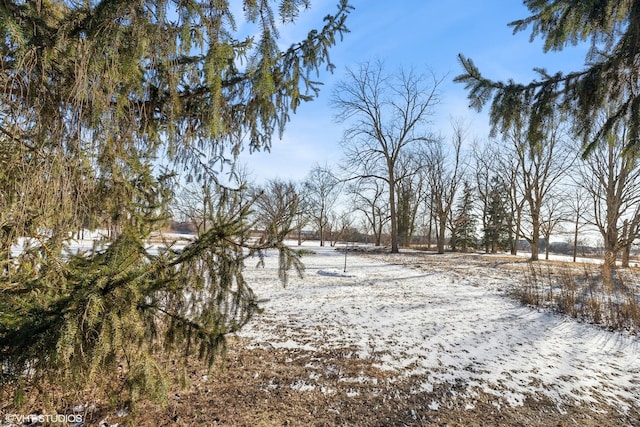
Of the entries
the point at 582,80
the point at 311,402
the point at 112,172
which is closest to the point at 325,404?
the point at 311,402

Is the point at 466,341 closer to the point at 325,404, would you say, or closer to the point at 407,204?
the point at 325,404

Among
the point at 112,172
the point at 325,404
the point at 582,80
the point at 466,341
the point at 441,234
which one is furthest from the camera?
the point at 441,234

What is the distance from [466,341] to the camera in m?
4.42

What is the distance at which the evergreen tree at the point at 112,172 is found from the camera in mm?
1443

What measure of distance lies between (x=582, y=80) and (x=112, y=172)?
485 centimetres

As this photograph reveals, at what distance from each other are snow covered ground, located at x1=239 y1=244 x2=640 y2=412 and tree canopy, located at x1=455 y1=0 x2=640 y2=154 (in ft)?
8.81

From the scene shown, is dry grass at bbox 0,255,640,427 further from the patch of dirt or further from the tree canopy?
the tree canopy

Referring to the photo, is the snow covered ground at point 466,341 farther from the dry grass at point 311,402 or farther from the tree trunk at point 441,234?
the tree trunk at point 441,234

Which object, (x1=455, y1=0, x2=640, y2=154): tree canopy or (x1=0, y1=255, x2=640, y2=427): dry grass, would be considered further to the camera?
(x1=455, y1=0, x2=640, y2=154): tree canopy

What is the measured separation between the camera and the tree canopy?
3.14 meters

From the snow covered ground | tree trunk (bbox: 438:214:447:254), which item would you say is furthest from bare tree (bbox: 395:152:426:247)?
the snow covered ground

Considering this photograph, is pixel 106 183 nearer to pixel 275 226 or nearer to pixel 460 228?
pixel 275 226

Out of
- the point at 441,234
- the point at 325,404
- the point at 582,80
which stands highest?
the point at 582,80

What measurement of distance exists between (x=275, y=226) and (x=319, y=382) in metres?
1.97
